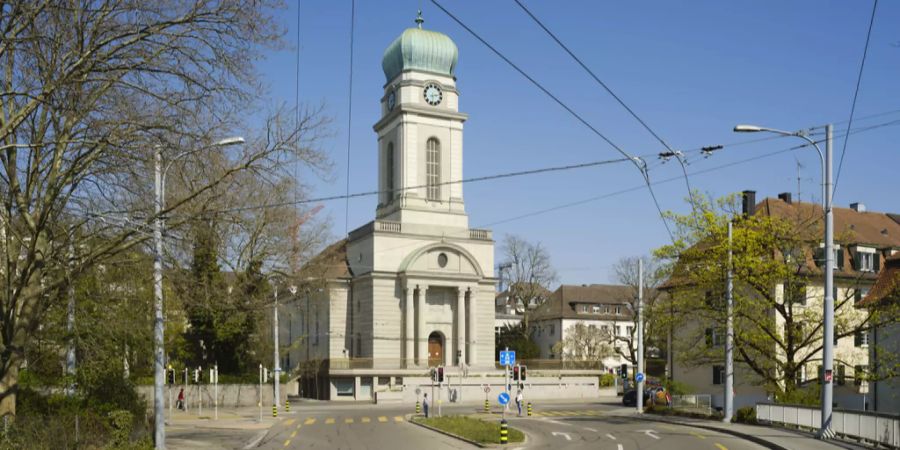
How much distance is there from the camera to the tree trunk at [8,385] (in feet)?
68.3

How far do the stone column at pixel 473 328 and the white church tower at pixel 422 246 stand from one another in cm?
8

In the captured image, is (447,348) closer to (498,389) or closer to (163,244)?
(498,389)

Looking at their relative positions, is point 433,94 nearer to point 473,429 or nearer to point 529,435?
point 473,429

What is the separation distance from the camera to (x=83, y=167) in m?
20.1

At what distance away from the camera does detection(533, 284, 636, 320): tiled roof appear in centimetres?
11219

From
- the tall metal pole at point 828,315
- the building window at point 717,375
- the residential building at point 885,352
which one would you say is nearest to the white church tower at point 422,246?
the building window at point 717,375

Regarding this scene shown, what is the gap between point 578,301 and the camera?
372 feet

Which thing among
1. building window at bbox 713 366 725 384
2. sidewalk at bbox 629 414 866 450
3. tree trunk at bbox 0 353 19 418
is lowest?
building window at bbox 713 366 725 384

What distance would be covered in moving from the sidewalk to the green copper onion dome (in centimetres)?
4534

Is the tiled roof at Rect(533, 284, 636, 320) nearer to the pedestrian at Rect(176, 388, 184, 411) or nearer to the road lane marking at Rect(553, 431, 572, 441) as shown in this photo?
the pedestrian at Rect(176, 388, 184, 411)

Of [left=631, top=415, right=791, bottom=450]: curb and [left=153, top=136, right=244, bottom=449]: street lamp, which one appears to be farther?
[left=631, top=415, right=791, bottom=450]: curb

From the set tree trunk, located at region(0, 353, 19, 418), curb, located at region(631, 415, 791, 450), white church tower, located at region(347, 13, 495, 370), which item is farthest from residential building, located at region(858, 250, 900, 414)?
white church tower, located at region(347, 13, 495, 370)

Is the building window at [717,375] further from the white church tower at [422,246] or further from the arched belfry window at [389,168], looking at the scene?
the arched belfry window at [389,168]

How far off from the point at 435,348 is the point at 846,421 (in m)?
51.2
